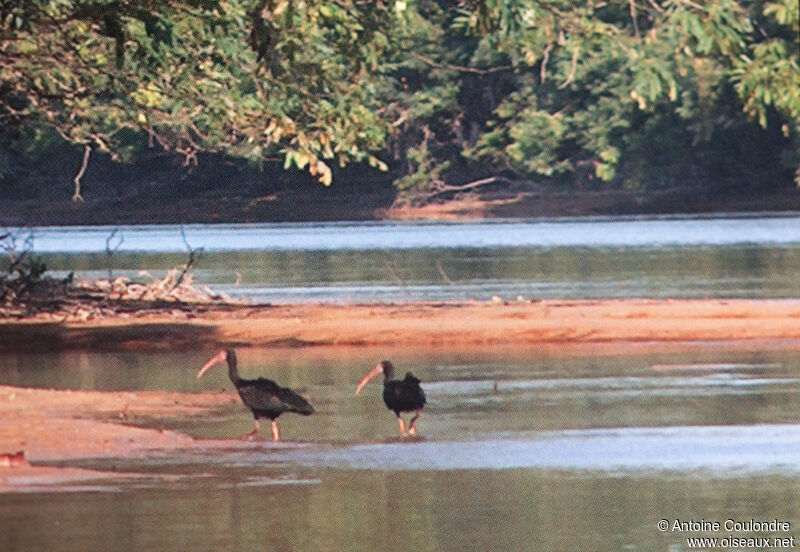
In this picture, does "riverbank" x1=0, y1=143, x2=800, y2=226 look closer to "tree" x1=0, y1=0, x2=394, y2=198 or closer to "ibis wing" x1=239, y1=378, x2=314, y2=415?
"tree" x1=0, y1=0, x2=394, y2=198

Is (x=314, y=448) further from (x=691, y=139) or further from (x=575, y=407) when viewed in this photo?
(x=691, y=139)

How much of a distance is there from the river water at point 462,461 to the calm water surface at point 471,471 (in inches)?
0.9

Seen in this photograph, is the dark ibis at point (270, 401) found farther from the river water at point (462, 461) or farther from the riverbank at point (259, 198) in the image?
the riverbank at point (259, 198)

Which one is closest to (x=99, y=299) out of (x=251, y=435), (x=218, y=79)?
(x=218, y=79)

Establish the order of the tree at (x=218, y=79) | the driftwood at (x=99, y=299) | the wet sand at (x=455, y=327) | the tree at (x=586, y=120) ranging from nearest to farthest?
the tree at (x=218, y=79), the wet sand at (x=455, y=327), the driftwood at (x=99, y=299), the tree at (x=586, y=120)

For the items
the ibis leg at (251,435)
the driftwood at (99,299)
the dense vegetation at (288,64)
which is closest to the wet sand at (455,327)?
the driftwood at (99,299)

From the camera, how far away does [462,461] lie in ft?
52.0

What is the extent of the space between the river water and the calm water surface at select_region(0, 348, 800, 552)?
0.02 m

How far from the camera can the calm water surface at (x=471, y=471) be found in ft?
42.0

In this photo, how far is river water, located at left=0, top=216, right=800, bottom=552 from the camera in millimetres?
12828

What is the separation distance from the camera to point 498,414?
739 inches

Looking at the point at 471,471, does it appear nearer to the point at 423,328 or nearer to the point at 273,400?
the point at 273,400

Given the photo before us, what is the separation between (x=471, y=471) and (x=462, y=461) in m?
0.54

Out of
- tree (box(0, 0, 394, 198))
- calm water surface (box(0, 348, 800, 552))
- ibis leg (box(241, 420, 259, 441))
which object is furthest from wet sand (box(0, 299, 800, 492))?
ibis leg (box(241, 420, 259, 441))
